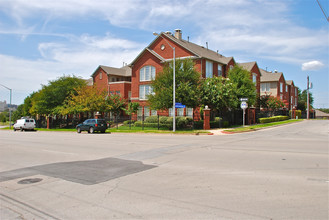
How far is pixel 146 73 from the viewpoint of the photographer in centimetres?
4047

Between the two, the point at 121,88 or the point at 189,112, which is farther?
the point at 121,88

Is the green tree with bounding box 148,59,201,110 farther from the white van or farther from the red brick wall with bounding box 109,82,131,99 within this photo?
the white van

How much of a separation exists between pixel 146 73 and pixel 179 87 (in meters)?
13.2

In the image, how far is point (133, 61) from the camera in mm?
41250

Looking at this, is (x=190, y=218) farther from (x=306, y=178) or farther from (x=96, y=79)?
(x=96, y=79)

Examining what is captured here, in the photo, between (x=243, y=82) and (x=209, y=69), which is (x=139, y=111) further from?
(x=243, y=82)

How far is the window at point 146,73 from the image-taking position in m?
39.8

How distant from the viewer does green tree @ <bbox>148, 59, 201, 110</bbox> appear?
2839cm

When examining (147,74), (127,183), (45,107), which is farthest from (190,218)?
(45,107)

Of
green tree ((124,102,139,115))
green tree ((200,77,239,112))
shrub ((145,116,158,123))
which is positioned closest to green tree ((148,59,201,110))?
green tree ((200,77,239,112))

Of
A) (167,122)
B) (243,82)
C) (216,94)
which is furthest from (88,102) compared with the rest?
Result: (243,82)

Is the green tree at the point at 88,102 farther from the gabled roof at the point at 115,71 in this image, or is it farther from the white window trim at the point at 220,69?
the white window trim at the point at 220,69

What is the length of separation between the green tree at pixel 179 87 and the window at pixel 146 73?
9962 mm

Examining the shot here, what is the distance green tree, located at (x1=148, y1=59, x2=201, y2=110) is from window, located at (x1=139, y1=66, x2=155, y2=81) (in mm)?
9962
